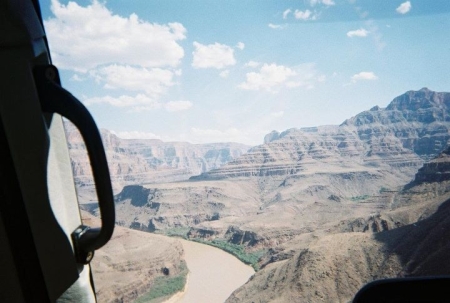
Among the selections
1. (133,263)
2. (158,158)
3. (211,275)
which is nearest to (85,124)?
(133,263)

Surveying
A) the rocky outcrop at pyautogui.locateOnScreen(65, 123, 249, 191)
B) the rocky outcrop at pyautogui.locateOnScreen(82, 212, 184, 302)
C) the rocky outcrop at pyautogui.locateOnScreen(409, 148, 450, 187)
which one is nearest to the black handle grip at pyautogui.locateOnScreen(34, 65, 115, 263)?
the rocky outcrop at pyautogui.locateOnScreen(82, 212, 184, 302)

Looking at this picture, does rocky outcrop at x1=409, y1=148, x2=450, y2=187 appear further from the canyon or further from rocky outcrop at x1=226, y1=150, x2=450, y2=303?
rocky outcrop at x1=226, y1=150, x2=450, y2=303

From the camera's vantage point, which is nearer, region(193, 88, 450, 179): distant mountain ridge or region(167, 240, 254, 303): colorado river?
region(167, 240, 254, 303): colorado river

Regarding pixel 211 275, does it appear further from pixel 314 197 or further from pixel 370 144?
pixel 370 144

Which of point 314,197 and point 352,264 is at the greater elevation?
point 352,264

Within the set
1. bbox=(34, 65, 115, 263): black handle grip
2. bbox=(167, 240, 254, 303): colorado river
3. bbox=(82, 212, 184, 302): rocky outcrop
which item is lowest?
bbox=(167, 240, 254, 303): colorado river

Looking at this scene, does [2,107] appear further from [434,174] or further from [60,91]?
[434,174]
